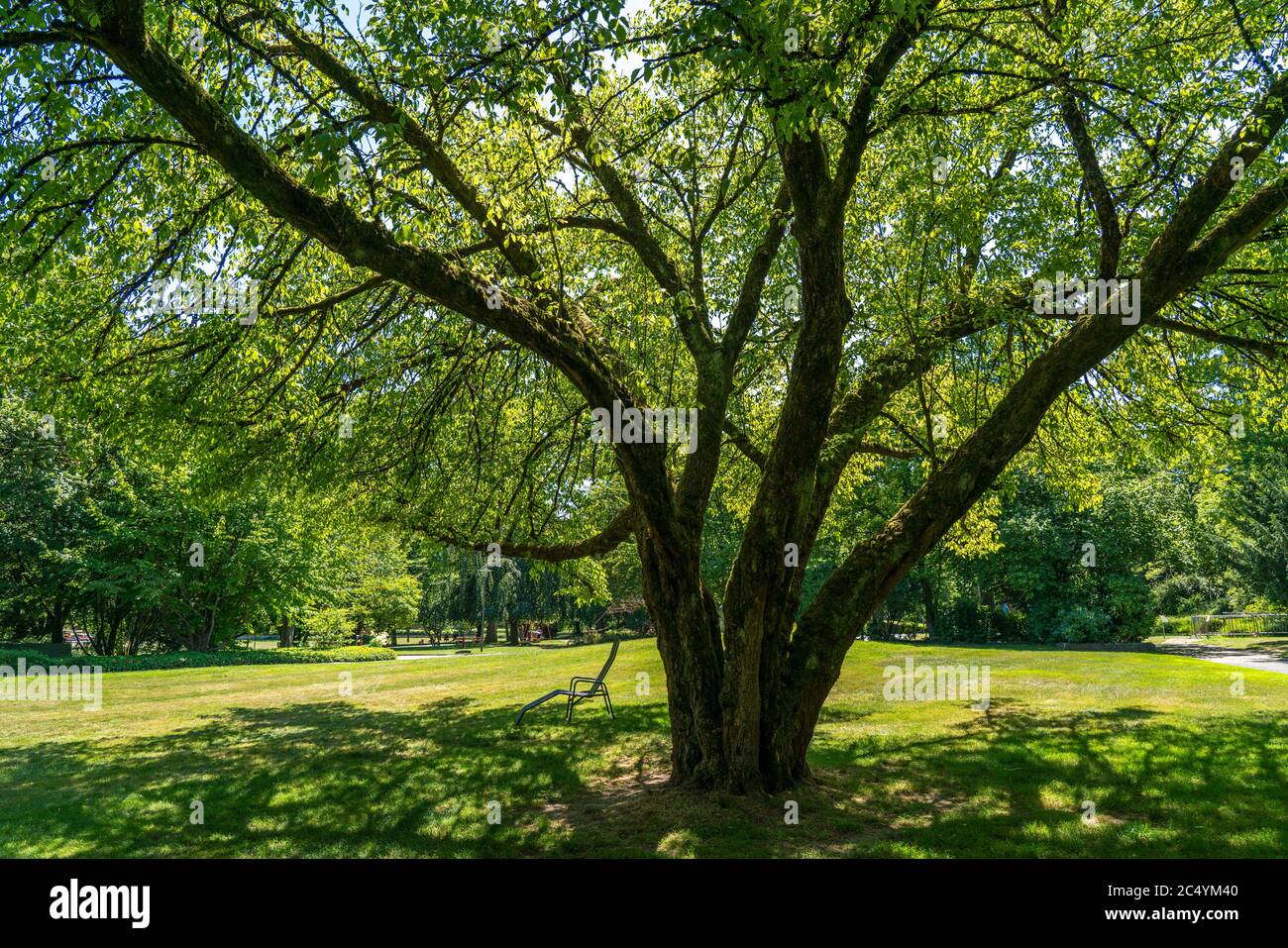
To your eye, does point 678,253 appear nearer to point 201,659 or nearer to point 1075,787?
point 1075,787

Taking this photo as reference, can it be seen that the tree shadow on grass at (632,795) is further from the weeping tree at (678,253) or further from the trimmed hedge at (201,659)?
the trimmed hedge at (201,659)

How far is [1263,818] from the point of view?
637cm

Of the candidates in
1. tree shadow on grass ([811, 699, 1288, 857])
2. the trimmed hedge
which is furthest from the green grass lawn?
the trimmed hedge

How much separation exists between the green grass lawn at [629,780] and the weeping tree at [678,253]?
133 cm

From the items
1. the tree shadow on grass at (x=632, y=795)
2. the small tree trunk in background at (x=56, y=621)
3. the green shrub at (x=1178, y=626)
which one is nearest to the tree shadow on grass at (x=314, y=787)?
the tree shadow on grass at (x=632, y=795)

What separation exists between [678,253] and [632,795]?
714 cm

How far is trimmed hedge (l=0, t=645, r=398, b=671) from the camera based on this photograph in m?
23.4

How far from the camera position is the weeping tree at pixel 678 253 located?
5.76 metres

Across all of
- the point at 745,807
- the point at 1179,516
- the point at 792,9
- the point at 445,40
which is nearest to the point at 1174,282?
the point at 792,9

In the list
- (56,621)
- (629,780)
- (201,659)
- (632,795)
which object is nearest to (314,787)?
(629,780)

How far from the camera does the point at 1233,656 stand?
2142 cm

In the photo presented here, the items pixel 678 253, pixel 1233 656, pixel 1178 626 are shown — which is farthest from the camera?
pixel 1178 626

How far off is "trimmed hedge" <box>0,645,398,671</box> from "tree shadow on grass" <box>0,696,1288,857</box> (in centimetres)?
1541
